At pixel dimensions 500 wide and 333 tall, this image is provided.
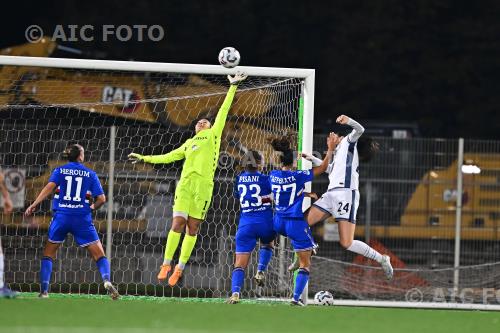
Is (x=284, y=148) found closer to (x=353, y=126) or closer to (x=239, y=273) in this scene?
(x=353, y=126)

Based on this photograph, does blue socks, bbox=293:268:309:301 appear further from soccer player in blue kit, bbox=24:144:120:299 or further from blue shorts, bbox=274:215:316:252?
soccer player in blue kit, bbox=24:144:120:299

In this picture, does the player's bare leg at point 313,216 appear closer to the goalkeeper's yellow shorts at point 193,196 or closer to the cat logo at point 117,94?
the goalkeeper's yellow shorts at point 193,196

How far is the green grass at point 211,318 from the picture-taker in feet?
33.7

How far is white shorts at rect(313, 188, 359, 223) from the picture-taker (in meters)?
14.0

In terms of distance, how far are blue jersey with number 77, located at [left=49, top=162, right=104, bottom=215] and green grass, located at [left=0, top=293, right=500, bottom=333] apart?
137 centimetres

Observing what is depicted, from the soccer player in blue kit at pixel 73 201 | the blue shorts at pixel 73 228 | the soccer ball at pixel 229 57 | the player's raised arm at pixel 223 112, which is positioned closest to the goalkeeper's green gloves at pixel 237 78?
the player's raised arm at pixel 223 112

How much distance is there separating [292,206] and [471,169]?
6.89m

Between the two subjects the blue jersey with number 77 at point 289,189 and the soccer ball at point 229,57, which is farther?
the soccer ball at point 229,57

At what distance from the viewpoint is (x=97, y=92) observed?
21188 millimetres

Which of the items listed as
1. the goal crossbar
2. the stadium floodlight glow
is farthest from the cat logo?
the goal crossbar

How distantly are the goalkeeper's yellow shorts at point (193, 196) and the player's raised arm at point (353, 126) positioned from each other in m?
1.64

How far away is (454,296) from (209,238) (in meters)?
3.68

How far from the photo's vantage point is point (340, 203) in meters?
14.0

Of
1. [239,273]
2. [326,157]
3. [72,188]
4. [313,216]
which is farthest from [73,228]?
[326,157]
